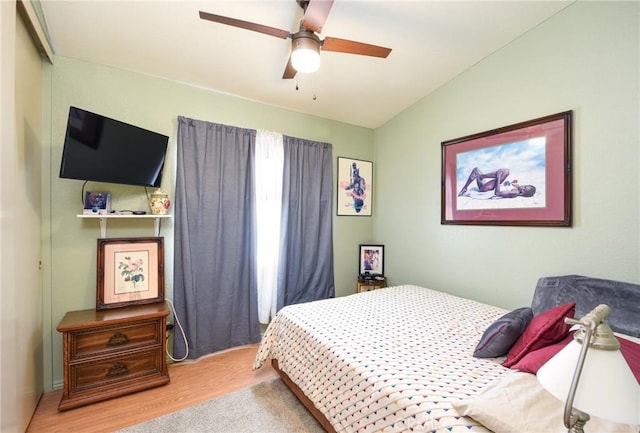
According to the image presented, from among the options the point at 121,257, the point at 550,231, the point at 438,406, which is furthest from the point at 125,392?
the point at 550,231

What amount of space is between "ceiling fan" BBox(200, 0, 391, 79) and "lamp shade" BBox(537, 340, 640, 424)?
1800mm

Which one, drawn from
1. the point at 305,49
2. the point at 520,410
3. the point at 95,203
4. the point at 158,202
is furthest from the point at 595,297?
the point at 95,203

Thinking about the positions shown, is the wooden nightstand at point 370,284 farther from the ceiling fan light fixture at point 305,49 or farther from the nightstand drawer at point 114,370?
the ceiling fan light fixture at point 305,49

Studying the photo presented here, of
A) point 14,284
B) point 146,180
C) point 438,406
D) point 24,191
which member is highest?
point 146,180

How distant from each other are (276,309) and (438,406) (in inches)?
87.2

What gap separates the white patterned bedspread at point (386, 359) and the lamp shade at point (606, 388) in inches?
20.9

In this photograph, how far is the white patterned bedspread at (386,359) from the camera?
3.85 ft

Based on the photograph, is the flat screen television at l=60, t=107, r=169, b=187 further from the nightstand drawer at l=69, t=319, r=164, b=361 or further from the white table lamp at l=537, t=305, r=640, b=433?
the white table lamp at l=537, t=305, r=640, b=433

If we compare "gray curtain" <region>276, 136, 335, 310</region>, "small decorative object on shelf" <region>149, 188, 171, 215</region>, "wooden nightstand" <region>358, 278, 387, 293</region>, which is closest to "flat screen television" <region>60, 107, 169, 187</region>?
"small decorative object on shelf" <region>149, 188, 171, 215</region>

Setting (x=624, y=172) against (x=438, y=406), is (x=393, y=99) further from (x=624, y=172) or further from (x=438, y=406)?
(x=438, y=406)

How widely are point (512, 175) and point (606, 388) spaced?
2169mm

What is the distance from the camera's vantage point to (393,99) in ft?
10.4

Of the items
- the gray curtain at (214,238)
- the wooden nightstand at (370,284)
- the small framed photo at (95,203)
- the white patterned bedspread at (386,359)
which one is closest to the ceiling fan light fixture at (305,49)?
the gray curtain at (214,238)

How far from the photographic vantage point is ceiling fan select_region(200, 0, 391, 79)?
1.50 meters
